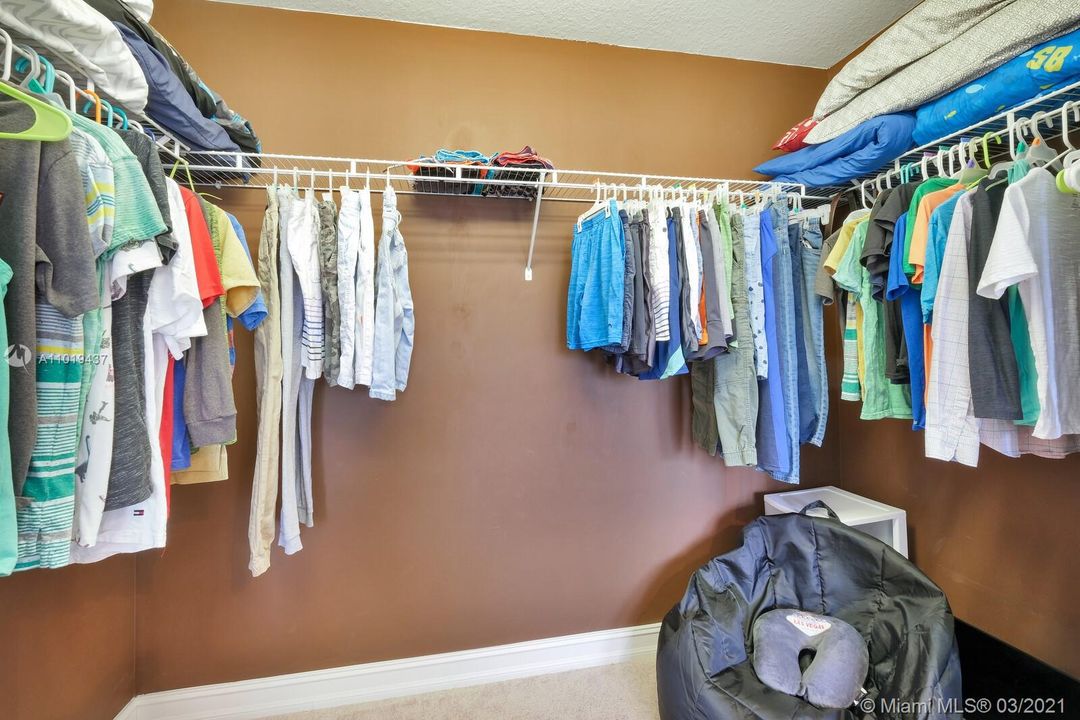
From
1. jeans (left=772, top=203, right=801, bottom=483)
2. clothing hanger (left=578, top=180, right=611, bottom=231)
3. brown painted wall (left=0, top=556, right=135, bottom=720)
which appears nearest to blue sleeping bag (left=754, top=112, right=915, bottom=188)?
jeans (left=772, top=203, right=801, bottom=483)

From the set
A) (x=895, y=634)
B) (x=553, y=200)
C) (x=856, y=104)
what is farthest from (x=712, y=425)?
(x=856, y=104)

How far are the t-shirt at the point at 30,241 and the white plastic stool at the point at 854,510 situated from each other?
2.18 metres

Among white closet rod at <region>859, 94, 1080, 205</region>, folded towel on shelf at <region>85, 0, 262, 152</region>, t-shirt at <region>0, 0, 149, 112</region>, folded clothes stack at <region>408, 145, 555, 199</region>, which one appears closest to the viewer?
t-shirt at <region>0, 0, 149, 112</region>

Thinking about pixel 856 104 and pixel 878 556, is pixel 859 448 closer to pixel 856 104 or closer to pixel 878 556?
pixel 878 556

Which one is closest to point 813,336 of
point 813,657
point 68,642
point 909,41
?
point 909,41

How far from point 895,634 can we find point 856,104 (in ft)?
5.79

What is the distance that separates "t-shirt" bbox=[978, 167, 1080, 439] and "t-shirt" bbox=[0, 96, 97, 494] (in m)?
1.85

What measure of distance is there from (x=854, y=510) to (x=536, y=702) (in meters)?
1.46

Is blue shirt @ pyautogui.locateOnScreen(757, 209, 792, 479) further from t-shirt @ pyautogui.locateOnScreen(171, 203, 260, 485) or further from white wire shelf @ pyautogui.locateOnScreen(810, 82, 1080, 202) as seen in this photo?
t-shirt @ pyautogui.locateOnScreen(171, 203, 260, 485)

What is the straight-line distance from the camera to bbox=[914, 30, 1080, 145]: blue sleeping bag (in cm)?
114

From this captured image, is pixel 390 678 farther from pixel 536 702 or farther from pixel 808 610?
pixel 808 610

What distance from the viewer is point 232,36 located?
1701mm

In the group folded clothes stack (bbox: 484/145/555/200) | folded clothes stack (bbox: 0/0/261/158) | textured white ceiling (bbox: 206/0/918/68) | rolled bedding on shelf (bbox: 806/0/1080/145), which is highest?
textured white ceiling (bbox: 206/0/918/68)

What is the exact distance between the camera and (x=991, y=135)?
1.30 m
